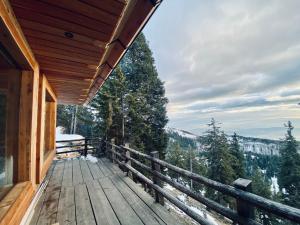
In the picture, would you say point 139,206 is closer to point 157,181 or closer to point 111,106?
point 157,181

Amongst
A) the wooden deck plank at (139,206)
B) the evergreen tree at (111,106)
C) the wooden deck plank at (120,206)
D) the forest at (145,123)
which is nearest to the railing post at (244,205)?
the wooden deck plank at (139,206)

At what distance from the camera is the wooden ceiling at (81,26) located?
1220mm

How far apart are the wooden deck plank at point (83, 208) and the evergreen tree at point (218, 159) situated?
62.8 feet

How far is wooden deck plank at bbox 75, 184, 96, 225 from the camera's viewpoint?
2475mm

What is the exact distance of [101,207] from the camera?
2.88 meters

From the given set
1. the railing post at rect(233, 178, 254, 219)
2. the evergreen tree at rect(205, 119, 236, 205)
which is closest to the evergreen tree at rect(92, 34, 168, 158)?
the evergreen tree at rect(205, 119, 236, 205)

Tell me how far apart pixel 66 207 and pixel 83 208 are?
32 cm

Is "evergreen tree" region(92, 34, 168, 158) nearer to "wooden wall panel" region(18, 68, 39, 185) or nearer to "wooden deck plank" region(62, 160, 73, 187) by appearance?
"wooden deck plank" region(62, 160, 73, 187)

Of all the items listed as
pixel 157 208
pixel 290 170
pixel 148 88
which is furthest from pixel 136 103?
pixel 290 170

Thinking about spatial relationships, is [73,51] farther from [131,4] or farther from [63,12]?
[131,4]

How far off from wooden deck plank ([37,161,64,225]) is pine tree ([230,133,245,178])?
2197cm

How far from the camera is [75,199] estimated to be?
10.7 ft

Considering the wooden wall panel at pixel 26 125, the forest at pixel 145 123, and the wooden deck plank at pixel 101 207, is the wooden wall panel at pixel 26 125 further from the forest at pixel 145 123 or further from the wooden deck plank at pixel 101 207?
the forest at pixel 145 123

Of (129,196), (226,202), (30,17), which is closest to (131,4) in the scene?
(30,17)
